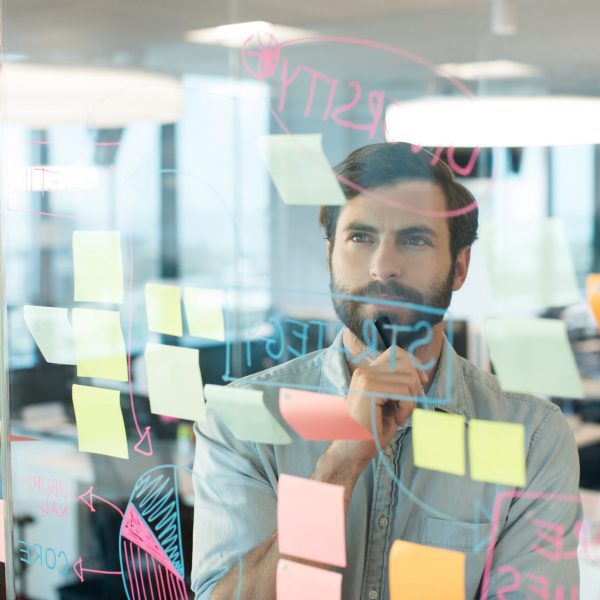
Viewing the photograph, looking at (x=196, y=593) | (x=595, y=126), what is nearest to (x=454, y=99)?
(x=595, y=126)

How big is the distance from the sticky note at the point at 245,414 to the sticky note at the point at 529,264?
383 millimetres

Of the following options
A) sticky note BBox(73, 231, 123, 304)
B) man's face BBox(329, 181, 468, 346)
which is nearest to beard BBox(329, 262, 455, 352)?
man's face BBox(329, 181, 468, 346)

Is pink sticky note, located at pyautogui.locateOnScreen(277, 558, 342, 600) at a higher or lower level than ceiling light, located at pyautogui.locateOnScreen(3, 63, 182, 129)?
lower

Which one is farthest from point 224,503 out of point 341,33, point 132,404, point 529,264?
point 341,33

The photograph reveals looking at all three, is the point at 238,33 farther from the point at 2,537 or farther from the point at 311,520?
the point at 2,537

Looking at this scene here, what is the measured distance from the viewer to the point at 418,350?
1.14 meters

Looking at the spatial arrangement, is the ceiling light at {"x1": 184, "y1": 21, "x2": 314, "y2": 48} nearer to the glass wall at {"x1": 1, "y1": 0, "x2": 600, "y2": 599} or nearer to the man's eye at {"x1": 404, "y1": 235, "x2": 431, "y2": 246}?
the glass wall at {"x1": 1, "y1": 0, "x2": 600, "y2": 599}

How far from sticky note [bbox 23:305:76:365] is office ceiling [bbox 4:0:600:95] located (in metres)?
0.43

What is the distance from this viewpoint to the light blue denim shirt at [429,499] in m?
1.06

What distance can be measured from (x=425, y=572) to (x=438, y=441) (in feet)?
0.59

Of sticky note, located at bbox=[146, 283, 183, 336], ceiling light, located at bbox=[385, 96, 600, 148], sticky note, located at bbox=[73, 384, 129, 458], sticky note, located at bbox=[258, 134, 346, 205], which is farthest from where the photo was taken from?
sticky note, located at bbox=[73, 384, 129, 458]

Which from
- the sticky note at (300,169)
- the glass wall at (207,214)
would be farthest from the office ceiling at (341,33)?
the sticky note at (300,169)

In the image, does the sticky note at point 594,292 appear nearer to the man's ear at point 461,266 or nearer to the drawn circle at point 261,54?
the man's ear at point 461,266

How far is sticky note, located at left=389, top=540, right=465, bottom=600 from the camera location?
1.13 metres
